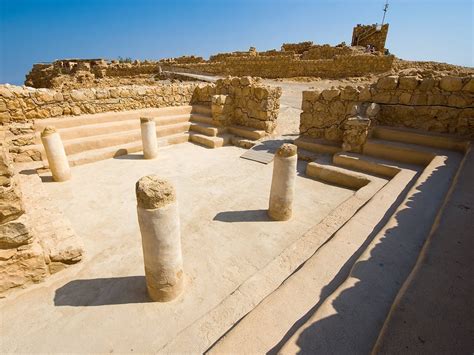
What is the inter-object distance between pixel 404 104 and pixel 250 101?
453 cm

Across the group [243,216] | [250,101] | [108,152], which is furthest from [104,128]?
[243,216]

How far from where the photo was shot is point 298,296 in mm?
2436

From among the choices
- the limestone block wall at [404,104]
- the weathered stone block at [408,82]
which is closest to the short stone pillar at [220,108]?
the limestone block wall at [404,104]

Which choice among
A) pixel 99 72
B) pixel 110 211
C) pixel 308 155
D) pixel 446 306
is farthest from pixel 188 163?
pixel 99 72

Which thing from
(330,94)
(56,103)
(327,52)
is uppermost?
(327,52)

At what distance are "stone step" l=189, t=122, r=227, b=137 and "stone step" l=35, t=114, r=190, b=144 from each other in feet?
2.31

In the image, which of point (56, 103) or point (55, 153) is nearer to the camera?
point (55, 153)

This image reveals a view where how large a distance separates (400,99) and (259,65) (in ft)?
55.0

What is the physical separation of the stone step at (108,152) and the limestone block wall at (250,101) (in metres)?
2.35

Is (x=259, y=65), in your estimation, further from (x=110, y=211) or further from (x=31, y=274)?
(x=31, y=274)

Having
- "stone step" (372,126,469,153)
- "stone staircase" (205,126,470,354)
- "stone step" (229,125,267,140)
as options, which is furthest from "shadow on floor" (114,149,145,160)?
"stone step" (372,126,469,153)

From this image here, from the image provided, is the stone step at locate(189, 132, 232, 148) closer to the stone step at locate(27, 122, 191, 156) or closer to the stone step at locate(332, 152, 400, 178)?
the stone step at locate(27, 122, 191, 156)

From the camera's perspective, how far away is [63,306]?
279 cm

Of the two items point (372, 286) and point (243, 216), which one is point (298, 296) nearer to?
point (372, 286)
